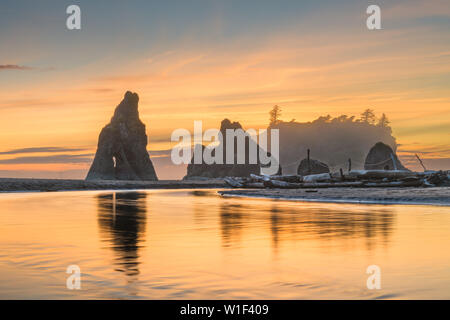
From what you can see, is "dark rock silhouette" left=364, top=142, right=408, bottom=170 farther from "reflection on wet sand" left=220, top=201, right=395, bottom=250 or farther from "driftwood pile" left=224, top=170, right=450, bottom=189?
"reflection on wet sand" left=220, top=201, right=395, bottom=250

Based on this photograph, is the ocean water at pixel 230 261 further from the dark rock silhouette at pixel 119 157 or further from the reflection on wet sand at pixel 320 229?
the dark rock silhouette at pixel 119 157

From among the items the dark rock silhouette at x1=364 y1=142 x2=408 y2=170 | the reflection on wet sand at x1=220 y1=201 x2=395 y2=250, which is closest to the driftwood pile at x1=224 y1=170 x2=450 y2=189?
the reflection on wet sand at x1=220 y1=201 x2=395 y2=250

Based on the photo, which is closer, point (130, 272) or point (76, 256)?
point (130, 272)

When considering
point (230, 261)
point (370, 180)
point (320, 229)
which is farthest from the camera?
point (370, 180)

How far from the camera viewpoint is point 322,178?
73.0 m

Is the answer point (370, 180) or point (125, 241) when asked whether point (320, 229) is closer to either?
point (125, 241)

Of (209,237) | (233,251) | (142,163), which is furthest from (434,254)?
(142,163)

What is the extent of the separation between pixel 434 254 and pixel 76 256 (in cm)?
783

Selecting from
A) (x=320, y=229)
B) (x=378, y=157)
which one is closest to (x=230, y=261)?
(x=320, y=229)

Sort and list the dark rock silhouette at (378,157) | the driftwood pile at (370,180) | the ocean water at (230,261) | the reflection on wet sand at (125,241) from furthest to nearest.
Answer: the dark rock silhouette at (378,157)
the driftwood pile at (370,180)
the reflection on wet sand at (125,241)
the ocean water at (230,261)

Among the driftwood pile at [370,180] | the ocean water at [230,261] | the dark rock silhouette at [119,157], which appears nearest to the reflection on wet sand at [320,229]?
the ocean water at [230,261]

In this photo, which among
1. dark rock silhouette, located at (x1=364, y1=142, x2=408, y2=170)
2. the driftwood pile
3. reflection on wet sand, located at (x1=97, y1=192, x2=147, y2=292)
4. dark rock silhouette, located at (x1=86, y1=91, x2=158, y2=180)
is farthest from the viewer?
dark rock silhouette, located at (x1=86, y1=91, x2=158, y2=180)
